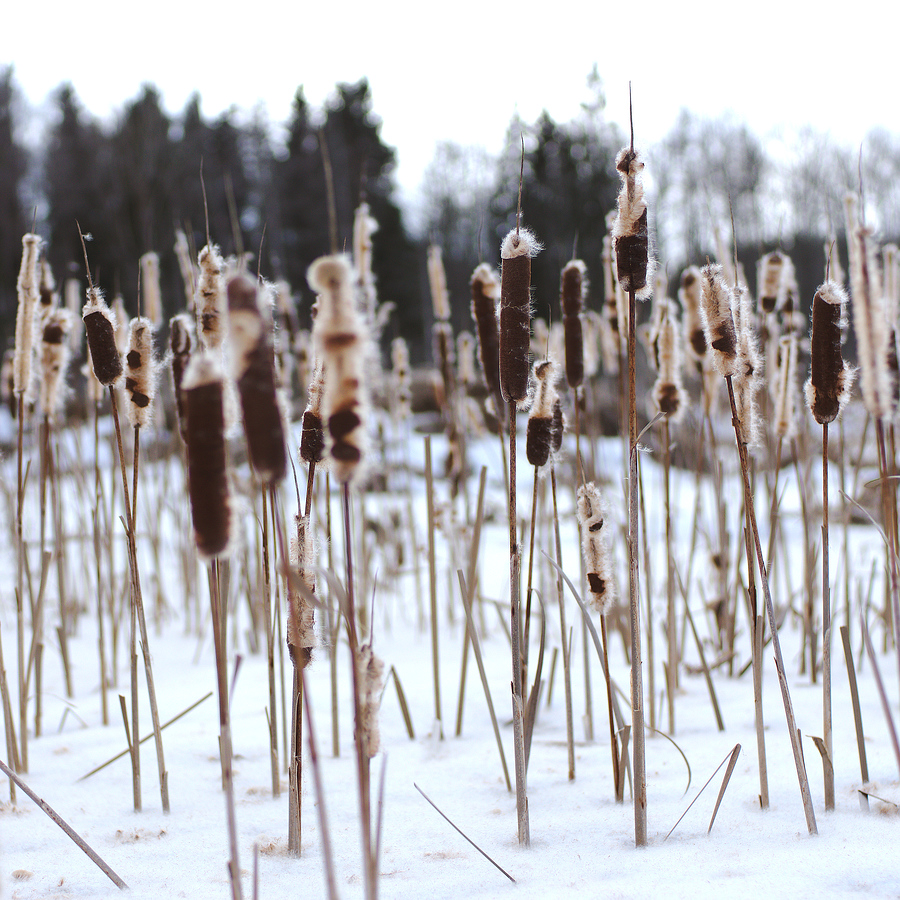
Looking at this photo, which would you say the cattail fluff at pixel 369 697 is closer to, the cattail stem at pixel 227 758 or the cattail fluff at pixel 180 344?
the cattail stem at pixel 227 758

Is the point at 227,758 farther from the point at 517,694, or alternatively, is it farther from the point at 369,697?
the point at 517,694

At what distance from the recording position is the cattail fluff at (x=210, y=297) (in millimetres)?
983

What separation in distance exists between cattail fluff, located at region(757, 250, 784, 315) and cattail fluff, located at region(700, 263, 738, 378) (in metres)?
0.84

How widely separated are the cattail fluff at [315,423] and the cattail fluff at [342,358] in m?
0.33

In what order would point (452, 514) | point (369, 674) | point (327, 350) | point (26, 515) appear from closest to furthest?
point (327, 350) < point (369, 674) < point (452, 514) < point (26, 515)

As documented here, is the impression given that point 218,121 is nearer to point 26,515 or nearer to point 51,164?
point 51,164

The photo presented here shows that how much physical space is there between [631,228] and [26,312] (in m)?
0.91

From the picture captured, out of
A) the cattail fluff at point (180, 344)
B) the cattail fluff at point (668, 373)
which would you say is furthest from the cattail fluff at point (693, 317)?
the cattail fluff at point (180, 344)

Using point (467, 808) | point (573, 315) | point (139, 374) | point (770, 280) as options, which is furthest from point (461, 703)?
point (770, 280)

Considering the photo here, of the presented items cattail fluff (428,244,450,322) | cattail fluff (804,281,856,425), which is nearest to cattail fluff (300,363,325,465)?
cattail fluff (804,281,856,425)

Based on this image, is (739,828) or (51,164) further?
(51,164)

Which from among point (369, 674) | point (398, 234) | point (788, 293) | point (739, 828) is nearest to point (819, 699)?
point (739, 828)

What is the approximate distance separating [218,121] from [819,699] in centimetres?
1890

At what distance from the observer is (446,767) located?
136 centimetres
